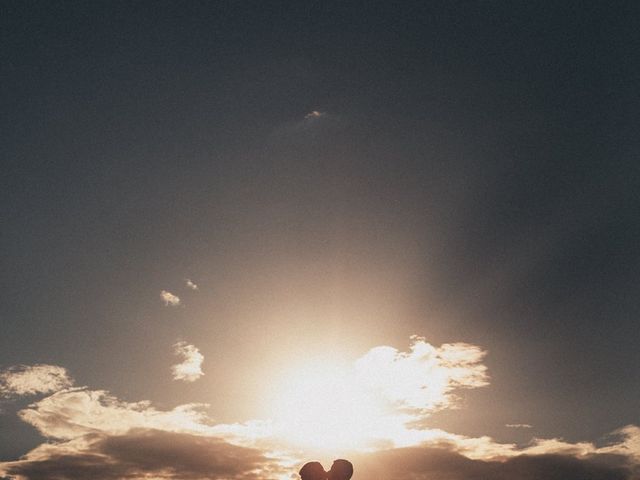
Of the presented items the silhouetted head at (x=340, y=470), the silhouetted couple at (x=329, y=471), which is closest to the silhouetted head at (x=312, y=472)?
the silhouetted couple at (x=329, y=471)

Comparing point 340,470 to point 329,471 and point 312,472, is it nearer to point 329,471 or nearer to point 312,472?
point 329,471

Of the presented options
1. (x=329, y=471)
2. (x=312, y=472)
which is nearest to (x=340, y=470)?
(x=329, y=471)

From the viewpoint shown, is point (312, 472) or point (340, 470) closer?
point (340, 470)

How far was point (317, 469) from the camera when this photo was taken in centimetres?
1203

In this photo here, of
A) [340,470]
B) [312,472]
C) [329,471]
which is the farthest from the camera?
[312,472]

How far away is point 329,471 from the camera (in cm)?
1186

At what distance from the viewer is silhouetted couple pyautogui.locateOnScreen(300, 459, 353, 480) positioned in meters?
11.6

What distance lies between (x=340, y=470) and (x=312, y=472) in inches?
30.3

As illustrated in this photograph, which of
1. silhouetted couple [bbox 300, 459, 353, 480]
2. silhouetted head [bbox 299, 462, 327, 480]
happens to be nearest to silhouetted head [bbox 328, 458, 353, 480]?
silhouetted couple [bbox 300, 459, 353, 480]

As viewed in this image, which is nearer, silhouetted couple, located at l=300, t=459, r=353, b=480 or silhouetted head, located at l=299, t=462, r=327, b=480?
silhouetted couple, located at l=300, t=459, r=353, b=480

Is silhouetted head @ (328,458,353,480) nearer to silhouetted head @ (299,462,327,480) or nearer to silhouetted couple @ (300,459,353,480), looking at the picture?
silhouetted couple @ (300,459,353,480)

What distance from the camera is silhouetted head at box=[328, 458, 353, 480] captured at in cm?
1160

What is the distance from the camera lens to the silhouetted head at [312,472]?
39.1 feet

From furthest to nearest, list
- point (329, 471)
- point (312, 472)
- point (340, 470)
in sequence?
point (312, 472) < point (329, 471) < point (340, 470)
